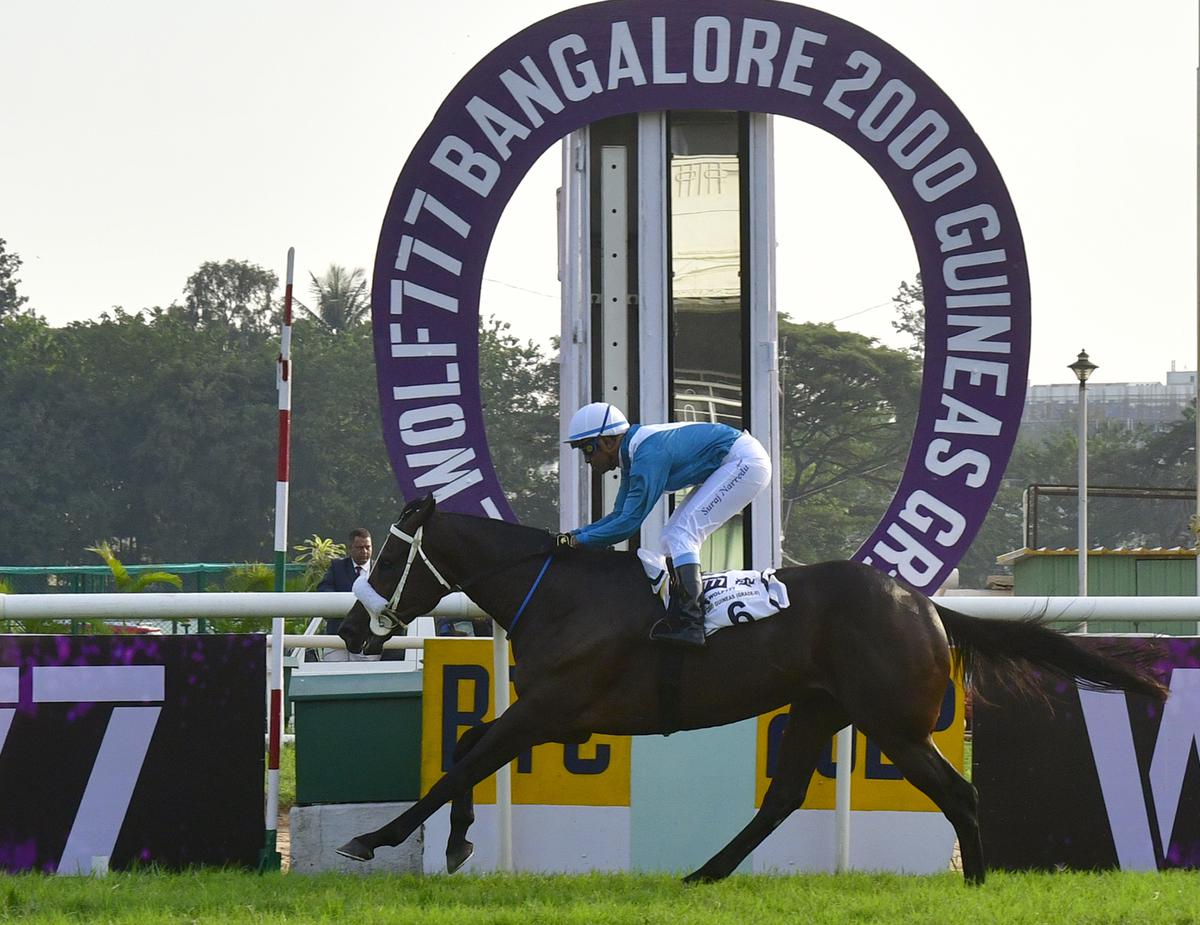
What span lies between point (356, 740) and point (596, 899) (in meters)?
1.23

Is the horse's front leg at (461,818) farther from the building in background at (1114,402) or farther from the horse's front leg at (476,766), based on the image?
the building in background at (1114,402)

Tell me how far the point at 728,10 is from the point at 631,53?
1.36 ft

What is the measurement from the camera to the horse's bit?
5.05 meters

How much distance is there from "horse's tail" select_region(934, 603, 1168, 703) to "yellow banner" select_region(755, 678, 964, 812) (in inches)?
11.9

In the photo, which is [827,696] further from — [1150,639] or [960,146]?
[960,146]

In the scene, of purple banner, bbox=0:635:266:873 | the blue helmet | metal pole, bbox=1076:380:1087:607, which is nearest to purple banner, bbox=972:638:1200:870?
the blue helmet

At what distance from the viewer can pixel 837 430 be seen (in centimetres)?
5094

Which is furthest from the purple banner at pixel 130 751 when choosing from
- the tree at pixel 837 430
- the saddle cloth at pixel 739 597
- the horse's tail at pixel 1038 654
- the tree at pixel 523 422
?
the tree at pixel 837 430

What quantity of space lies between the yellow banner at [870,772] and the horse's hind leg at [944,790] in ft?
1.60

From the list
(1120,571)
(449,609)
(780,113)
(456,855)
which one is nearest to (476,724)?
(449,609)

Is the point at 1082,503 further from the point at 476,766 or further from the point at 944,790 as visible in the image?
the point at 476,766

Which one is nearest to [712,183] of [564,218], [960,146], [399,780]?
[564,218]

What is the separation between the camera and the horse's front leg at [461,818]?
16.3ft

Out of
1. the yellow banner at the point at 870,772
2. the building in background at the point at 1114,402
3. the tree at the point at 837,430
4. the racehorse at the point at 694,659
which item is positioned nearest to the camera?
the racehorse at the point at 694,659
